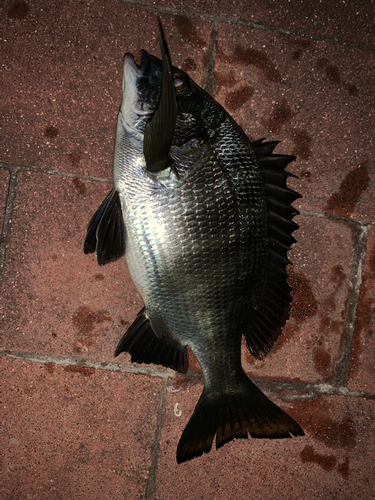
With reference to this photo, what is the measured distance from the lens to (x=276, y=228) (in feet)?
6.01

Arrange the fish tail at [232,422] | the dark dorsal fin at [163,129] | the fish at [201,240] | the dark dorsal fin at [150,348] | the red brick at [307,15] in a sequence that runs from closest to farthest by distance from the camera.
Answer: the dark dorsal fin at [163,129], the fish at [201,240], the fish tail at [232,422], the dark dorsal fin at [150,348], the red brick at [307,15]

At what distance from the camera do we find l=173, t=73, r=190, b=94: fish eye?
1.72m

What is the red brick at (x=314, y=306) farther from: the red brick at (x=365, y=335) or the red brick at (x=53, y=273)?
the red brick at (x=53, y=273)

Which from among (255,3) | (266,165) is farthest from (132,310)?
(255,3)

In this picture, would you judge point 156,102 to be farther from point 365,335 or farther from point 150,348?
point 365,335

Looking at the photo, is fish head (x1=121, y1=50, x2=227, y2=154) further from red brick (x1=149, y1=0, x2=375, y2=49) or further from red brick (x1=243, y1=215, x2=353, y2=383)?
red brick (x1=243, y1=215, x2=353, y2=383)

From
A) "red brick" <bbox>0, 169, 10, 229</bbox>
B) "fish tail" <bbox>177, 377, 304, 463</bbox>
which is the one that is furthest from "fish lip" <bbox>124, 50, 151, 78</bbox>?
"fish tail" <bbox>177, 377, 304, 463</bbox>

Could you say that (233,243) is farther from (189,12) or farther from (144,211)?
(189,12)

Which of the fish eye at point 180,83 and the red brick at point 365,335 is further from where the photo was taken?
the red brick at point 365,335

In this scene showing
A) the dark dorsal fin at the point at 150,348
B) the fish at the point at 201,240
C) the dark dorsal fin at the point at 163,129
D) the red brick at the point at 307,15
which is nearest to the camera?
the dark dorsal fin at the point at 163,129

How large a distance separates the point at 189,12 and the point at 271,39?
56 centimetres

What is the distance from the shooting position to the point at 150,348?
1891mm

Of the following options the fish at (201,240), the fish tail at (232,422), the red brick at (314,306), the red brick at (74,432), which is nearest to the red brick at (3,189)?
the fish at (201,240)

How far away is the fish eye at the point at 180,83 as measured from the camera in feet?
5.64
